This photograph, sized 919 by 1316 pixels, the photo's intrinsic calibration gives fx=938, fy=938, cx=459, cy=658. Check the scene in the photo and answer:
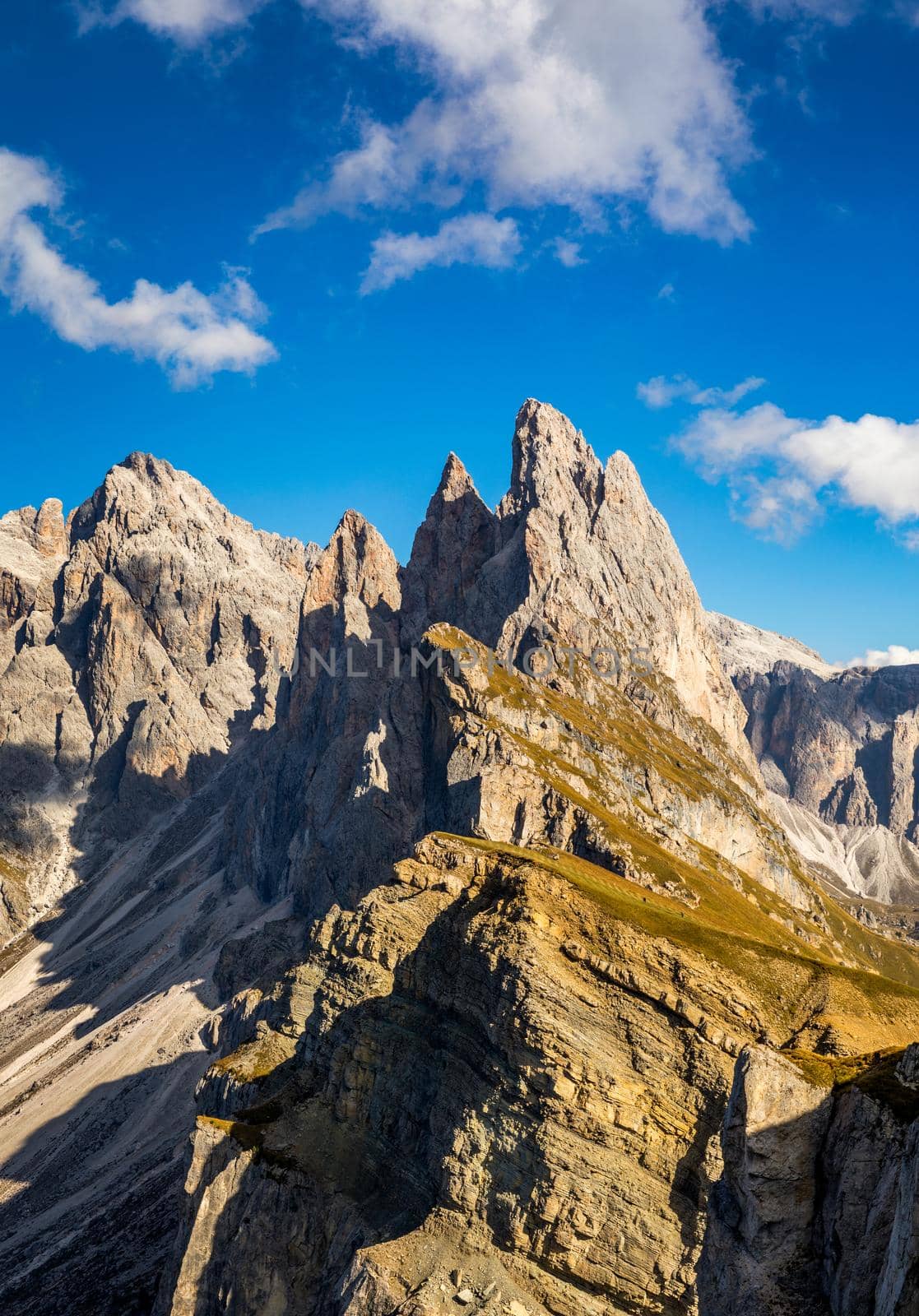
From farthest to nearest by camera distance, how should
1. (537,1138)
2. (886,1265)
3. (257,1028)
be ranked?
(257,1028)
(537,1138)
(886,1265)

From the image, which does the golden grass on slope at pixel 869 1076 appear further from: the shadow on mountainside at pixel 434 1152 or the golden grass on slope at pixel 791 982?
the shadow on mountainside at pixel 434 1152

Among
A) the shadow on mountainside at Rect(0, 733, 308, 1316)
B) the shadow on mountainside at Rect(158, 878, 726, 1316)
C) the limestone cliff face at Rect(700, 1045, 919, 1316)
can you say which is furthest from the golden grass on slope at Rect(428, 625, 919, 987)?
the limestone cliff face at Rect(700, 1045, 919, 1316)

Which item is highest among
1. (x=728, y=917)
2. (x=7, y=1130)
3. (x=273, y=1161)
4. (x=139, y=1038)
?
(x=728, y=917)

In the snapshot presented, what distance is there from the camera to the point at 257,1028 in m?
86.9

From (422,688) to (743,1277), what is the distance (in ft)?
420

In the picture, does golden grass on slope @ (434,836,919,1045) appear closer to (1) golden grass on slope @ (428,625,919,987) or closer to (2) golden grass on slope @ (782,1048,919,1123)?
(2) golden grass on slope @ (782,1048,919,1123)

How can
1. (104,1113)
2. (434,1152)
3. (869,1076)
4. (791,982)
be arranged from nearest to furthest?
(869,1076) → (791,982) → (434,1152) → (104,1113)

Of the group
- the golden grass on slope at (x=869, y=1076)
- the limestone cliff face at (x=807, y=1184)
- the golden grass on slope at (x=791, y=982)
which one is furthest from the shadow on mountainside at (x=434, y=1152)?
the limestone cliff face at (x=807, y=1184)

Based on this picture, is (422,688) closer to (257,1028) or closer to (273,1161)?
(257,1028)

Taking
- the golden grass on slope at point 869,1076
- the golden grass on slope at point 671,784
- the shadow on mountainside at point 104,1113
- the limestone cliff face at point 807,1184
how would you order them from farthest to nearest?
the golden grass on slope at point 671,784 < the shadow on mountainside at point 104,1113 < the golden grass on slope at point 869,1076 < the limestone cliff face at point 807,1184

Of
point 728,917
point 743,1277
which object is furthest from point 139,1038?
point 743,1277

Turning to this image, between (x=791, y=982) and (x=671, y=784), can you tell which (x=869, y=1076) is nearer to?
(x=791, y=982)

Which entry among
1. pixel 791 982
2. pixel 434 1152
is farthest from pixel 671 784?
pixel 434 1152

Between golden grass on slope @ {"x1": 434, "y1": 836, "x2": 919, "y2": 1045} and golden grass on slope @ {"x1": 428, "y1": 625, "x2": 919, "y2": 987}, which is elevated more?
golden grass on slope @ {"x1": 428, "y1": 625, "x2": 919, "y2": 987}
